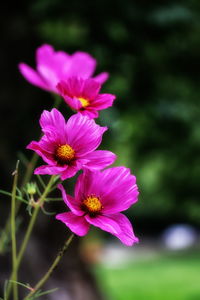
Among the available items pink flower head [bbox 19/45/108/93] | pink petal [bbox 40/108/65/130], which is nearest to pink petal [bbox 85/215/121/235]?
pink petal [bbox 40/108/65/130]

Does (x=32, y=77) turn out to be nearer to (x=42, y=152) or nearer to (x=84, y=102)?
(x=84, y=102)

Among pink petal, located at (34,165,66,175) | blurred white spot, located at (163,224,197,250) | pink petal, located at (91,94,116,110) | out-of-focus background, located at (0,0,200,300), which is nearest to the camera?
pink petal, located at (34,165,66,175)

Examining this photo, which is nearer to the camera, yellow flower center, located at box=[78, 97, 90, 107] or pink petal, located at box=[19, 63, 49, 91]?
yellow flower center, located at box=[78, 97, 90, 107]

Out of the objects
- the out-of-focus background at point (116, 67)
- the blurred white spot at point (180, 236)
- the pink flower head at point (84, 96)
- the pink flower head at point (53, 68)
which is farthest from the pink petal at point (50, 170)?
the blurred white spot at point (180, 236)

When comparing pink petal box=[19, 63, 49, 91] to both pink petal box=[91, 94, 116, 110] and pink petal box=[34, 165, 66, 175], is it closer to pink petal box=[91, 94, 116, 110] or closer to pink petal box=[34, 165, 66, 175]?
pink petal box=[91, 94, 116, 110]

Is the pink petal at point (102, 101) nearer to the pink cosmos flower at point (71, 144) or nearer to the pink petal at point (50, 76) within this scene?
the pink cosmos flower at point (71, 144)

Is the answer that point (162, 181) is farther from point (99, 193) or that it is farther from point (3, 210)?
point (99, 193)

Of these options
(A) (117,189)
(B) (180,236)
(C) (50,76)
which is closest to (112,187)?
(A) (117,189)
